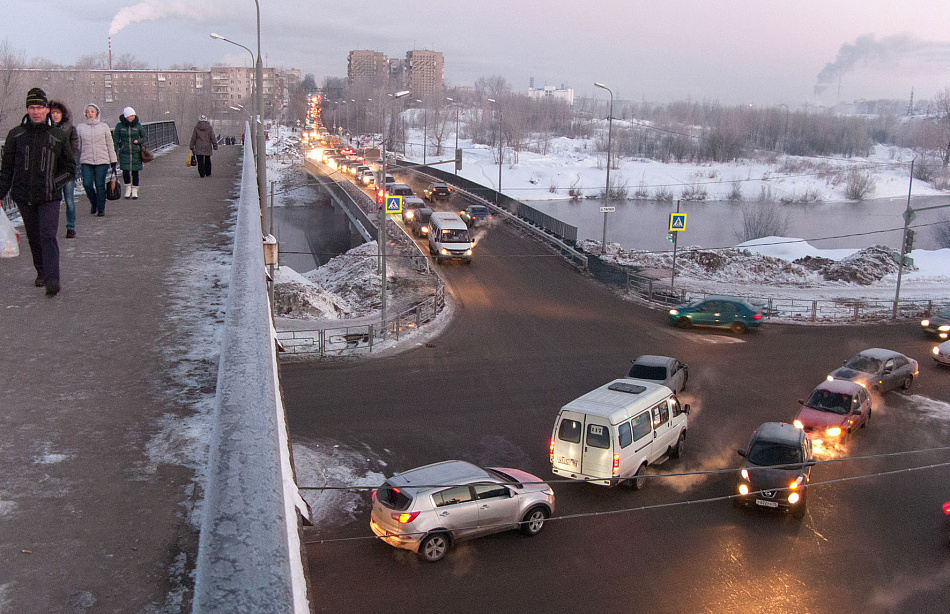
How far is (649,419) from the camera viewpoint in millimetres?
13523

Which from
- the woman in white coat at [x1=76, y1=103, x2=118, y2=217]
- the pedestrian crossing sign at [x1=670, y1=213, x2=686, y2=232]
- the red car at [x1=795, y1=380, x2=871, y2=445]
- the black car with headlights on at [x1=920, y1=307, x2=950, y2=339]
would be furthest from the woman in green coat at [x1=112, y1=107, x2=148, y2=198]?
the black car with headlights on at [x1=920, y1=307, x2=950, y2=339]

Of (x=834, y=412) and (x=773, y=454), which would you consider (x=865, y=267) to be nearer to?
(x=834, y=412)

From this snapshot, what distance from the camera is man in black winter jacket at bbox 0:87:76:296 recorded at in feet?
15.9

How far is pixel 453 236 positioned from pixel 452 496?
24.6 metres

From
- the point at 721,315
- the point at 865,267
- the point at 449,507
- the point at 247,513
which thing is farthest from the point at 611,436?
the point at 865,267

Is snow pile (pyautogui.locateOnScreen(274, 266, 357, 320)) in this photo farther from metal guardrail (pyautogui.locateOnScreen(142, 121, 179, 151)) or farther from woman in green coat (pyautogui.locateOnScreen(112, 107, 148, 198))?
woman in green coat (pyautogui.locateOnScreen(112, 107, 148, 198))

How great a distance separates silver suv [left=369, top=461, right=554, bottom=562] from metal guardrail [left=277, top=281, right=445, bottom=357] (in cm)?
967

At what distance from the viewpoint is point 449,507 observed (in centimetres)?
1047

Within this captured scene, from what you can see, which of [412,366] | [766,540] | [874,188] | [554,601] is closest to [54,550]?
[554,601]

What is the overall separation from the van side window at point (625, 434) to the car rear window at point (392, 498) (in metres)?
4.27

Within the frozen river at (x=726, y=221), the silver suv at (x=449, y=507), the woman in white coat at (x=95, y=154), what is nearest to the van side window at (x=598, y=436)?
the silver suv at (x=449, y=507)

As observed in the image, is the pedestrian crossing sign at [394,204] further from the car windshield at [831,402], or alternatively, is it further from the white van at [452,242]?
the car windshield at [831,402]

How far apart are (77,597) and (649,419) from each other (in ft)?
41.3

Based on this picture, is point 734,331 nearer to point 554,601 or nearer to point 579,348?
point 579,348
